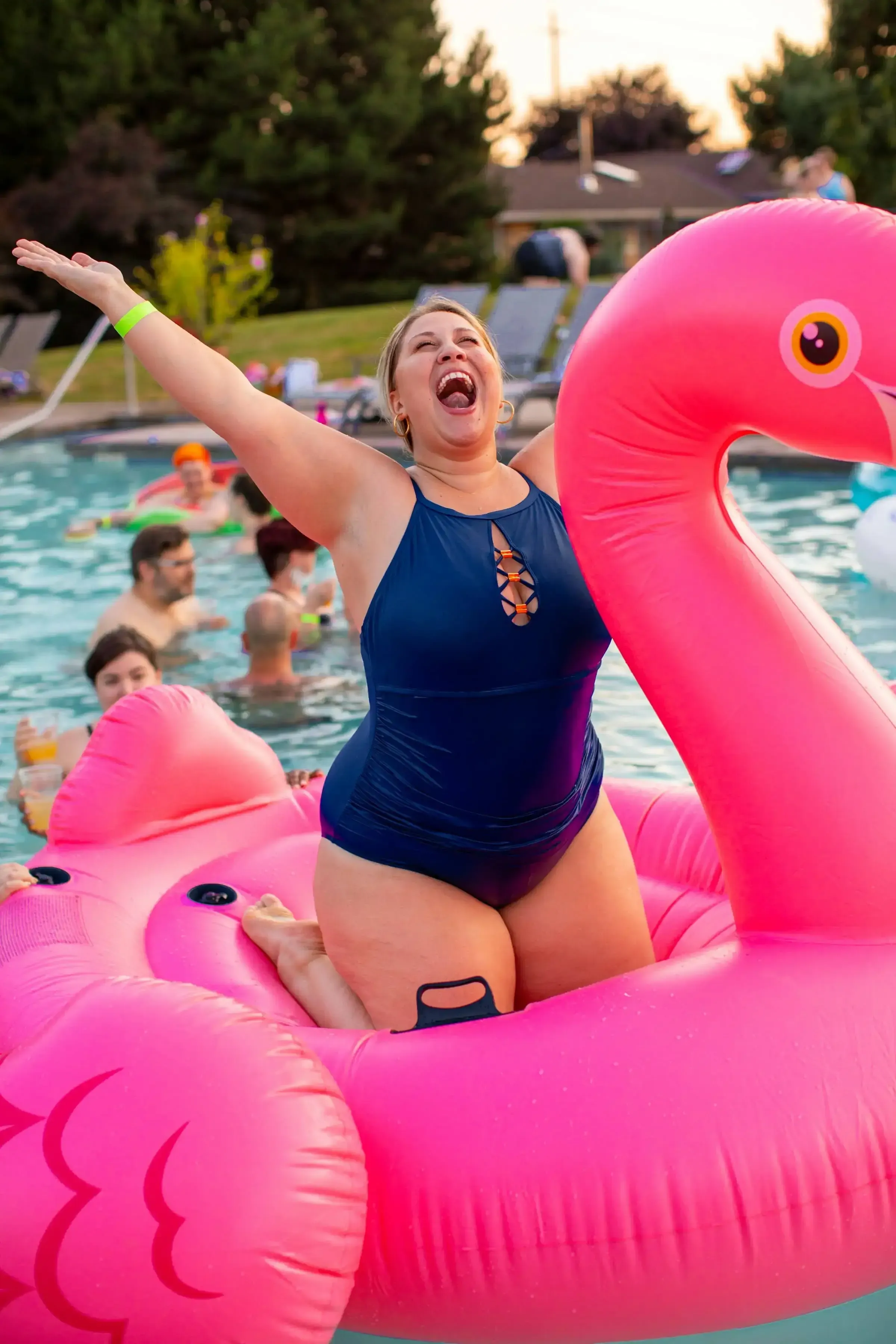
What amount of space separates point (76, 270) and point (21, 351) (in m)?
14.3

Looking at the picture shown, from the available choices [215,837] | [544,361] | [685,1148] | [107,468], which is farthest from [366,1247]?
[544,361]

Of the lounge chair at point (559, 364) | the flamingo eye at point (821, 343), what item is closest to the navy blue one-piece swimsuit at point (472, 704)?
the flamingo eye at point (821, 343)

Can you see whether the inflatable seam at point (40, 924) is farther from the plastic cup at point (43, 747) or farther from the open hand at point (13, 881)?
the plastic cup at point (43, 747)

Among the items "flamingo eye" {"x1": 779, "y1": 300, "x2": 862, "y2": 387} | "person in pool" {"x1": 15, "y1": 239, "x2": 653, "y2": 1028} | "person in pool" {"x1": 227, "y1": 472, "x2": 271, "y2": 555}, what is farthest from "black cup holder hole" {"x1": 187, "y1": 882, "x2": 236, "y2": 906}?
"person in pool" {"x1": 227, "y1": 472, "x2": 271, "y2": 555}

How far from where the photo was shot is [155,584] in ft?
19.3

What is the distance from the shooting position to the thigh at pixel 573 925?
2443 millimetres

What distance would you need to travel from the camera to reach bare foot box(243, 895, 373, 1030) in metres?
2.49

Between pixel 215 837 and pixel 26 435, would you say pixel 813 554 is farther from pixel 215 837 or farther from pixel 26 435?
pixel 26 435

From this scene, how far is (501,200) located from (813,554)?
2060 cm

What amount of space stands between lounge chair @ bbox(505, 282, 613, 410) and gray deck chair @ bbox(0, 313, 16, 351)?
20.8 feet

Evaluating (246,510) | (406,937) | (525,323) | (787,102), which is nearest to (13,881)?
(406,937)

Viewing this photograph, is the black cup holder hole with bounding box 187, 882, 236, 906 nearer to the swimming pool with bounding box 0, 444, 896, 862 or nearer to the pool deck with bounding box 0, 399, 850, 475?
the swimming pool with bounding box 0, 444, 896, 862

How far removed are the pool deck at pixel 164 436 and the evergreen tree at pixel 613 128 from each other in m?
41.9

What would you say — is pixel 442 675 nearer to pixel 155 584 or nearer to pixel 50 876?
pixel 50 876
